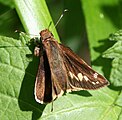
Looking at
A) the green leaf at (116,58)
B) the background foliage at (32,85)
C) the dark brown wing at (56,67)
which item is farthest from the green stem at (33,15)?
the green leaf at (116,58)

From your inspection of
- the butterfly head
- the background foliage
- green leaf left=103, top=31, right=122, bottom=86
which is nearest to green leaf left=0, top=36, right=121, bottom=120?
the background foliage

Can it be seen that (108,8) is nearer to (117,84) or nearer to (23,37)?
(117,84)

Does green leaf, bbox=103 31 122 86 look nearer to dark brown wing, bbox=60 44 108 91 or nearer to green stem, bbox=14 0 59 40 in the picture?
dark brown wing, bbox=60 44 108 91

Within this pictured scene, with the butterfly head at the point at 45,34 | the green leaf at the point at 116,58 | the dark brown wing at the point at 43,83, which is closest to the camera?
the dark brown wing at the point at 43,83

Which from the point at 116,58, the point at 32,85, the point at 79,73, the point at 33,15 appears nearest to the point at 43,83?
the point at 32,85

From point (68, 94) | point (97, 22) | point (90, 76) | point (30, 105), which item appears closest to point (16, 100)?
point (30, 105)

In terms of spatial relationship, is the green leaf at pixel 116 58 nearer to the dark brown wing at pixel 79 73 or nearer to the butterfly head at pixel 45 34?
the dark brown wing at pixel 79 73
